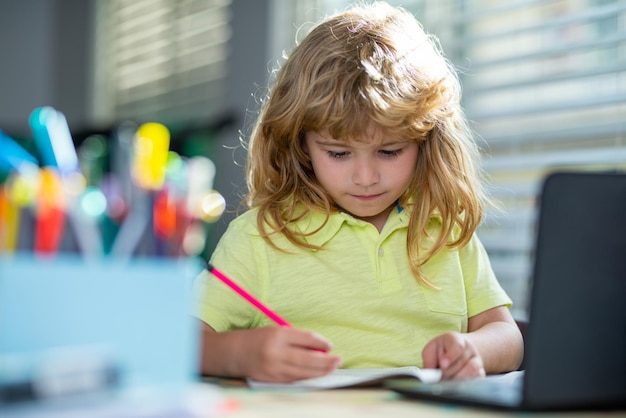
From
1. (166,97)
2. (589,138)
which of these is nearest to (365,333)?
(589,138)

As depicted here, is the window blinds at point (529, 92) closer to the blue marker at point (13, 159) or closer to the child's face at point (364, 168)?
the child's face at point (364, 168)

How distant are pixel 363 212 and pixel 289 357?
1.30 feet

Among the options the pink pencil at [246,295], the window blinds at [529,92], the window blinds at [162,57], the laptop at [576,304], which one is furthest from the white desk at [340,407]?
the window blinds at [162,57]

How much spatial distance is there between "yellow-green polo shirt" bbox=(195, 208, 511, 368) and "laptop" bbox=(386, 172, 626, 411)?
0.45 m

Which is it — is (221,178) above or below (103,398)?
above

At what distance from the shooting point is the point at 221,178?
2.72 m

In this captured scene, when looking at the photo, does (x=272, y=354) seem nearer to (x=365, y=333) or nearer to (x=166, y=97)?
(x=365, y=333)

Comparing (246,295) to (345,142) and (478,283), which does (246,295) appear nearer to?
(345,142)

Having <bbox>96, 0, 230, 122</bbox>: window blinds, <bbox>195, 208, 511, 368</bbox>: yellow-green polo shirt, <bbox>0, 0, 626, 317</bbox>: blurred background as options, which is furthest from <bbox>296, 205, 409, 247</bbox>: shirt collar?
<bbox>96, 0, 230, 122</bbox>: window blinds

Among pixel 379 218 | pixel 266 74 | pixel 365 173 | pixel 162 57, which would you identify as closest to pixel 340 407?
pixel 365 173

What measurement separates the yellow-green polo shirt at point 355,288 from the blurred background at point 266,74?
227 millimetres

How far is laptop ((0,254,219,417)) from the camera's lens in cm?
→ 48

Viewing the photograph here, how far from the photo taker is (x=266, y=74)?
2484 millimetres

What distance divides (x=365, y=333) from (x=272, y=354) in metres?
0.35
